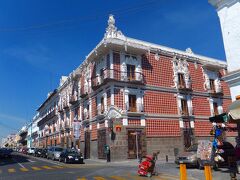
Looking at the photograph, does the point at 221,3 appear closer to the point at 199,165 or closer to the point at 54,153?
the point at 199,165

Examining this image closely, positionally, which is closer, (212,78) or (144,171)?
(144,171)

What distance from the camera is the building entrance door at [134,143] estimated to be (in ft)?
93.9

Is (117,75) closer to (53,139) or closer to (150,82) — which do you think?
(150,82)

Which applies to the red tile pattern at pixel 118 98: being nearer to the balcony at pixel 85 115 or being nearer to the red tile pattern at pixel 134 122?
the red tile pattern at pixel 134 122

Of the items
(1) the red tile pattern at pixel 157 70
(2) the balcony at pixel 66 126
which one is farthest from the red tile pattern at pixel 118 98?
(2) the balcony at pixel 66 126

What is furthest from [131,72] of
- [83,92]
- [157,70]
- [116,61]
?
[83,92]

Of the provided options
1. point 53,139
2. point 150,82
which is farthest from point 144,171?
point 53,139

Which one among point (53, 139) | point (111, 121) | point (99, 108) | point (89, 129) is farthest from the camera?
point (53, 139)

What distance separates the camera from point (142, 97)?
3048 centimetres

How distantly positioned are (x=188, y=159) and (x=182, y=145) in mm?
14338

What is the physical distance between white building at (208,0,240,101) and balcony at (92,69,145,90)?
1629cm

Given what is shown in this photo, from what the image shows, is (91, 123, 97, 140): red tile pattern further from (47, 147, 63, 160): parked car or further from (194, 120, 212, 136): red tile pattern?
(194, 120, 212, 136): red tile pattern

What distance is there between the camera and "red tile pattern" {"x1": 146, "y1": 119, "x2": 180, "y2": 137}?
30125mm

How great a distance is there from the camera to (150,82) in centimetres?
3172
